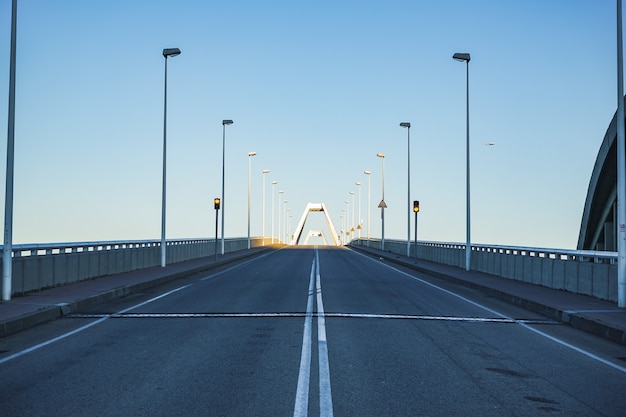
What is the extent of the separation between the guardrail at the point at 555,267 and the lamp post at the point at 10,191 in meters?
13.8

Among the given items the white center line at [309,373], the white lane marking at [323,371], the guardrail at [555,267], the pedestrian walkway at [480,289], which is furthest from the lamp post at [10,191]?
the guardrail at [555,267]

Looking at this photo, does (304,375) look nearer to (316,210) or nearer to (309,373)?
(309,373)

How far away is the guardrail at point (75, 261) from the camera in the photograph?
15859 mm

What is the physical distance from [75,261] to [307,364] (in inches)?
515

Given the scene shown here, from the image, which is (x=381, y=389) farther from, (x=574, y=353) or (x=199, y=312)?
(x=199, y=312)

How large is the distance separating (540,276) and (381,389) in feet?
48.2

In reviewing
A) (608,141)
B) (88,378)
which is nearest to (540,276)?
(88,378)

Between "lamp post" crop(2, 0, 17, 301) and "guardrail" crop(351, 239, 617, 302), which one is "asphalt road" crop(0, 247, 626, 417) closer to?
"lamp post" crop(2, 0, 17, 301)

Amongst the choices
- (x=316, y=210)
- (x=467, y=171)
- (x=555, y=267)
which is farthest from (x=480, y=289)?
(x=316, y=210)

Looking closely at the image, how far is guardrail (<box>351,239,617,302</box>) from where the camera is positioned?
52.0ft

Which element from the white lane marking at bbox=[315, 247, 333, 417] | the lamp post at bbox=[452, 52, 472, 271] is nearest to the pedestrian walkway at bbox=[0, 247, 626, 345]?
the white lane marking at bbox=[315, 247, 333, 417]

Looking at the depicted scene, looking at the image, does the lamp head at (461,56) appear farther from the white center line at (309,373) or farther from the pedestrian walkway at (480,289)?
the white center line at (309,373)

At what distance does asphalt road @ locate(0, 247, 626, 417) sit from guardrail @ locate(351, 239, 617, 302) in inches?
118

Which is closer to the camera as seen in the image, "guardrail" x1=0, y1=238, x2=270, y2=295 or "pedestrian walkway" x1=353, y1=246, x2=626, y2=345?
→ "pedestrian walkway" x1=353, y1=246, x2=626, y2=345
